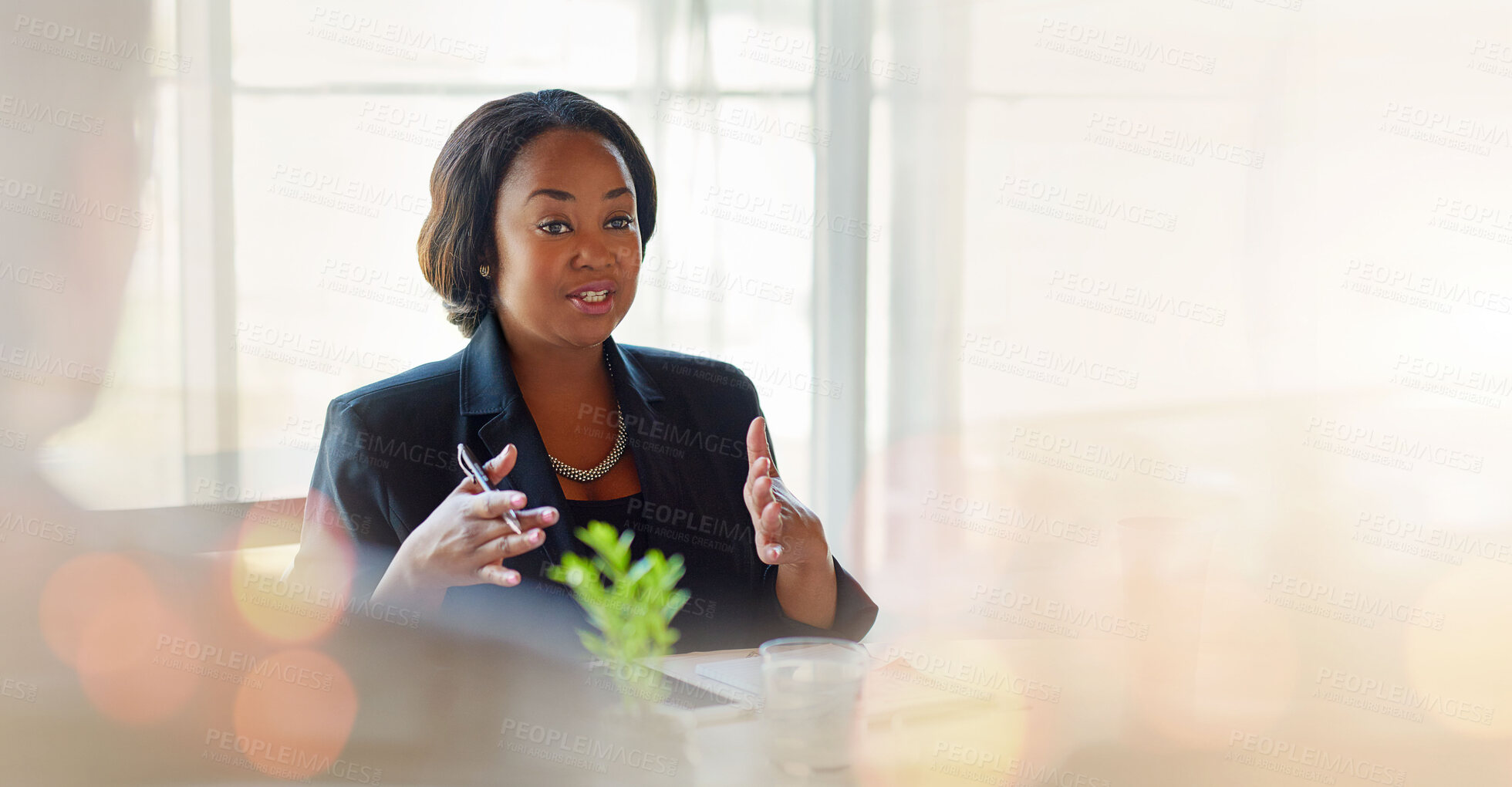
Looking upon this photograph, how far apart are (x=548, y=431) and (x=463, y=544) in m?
0.25

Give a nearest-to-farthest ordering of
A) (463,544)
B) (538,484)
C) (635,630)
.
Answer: (635,630) → (463,544) → (538,484)

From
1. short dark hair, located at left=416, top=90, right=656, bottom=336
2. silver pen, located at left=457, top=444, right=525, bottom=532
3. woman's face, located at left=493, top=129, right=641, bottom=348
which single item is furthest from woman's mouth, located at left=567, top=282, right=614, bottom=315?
silver pen, located at left=457, top=444, right=525, bottom=532

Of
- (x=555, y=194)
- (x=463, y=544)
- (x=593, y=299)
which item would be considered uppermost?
(x=555, y=194)

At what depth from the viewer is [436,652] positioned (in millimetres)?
1389

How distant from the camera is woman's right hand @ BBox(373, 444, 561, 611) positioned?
1233 millimetres

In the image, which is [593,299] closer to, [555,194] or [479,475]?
[555,194]

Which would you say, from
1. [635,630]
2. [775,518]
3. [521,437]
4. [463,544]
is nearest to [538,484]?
[521,437]

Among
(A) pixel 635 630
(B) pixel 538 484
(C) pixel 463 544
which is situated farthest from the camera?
(B) pixel 538 484

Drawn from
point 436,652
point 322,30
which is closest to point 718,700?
point 436,652

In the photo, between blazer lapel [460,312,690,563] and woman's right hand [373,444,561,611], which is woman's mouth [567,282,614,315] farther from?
woman's right hand [373,444,561,611]

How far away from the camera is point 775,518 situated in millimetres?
1336

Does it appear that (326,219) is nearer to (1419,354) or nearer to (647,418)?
(647,418)

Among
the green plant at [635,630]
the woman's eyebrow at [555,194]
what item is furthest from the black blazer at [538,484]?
the green plant at [635,630]

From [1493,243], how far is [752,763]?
166 centimetres
